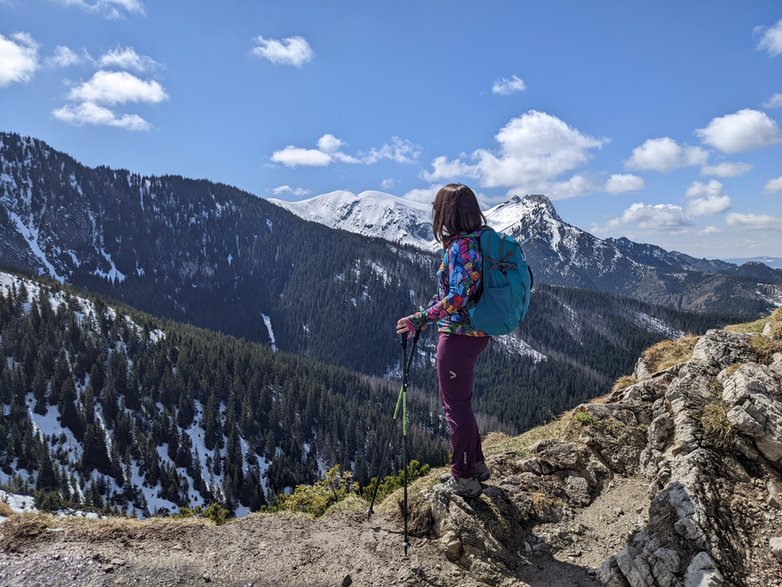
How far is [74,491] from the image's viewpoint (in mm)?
107688

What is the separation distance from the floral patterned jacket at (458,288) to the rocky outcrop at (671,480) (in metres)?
2.39

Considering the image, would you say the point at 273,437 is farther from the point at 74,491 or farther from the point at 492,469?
the point at 492,469

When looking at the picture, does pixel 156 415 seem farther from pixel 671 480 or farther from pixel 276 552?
pixel 671 480

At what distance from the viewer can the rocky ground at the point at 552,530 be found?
500 cm

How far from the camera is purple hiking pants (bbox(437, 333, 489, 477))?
6016 millimetres

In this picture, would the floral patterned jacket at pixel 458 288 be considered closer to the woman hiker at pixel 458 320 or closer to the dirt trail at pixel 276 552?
the woman hiker at pixel 458 320

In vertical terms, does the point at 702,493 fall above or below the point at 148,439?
above

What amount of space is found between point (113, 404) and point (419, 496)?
152 m

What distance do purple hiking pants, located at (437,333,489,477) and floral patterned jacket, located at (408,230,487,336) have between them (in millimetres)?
176

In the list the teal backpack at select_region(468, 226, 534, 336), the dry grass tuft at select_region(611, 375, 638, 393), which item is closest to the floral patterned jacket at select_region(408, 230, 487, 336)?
the teal backpack at select_region(468, 226, 534, 336)

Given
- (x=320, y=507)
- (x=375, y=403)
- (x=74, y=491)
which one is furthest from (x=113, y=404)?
(x=320, y=507)

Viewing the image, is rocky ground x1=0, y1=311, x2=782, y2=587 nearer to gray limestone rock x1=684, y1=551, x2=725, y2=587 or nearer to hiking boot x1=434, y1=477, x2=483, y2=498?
gray limestone rock x1=684, y1=551, x2=725, y2=587

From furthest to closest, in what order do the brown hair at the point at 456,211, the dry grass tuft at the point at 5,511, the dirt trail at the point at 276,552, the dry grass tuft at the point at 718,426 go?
the dry grass tuft at the point at 5,511 < the dry grass tuft at the point at 718,426 < the brown hair at the point at 456,211 < the dirt trail at the point at 276,552

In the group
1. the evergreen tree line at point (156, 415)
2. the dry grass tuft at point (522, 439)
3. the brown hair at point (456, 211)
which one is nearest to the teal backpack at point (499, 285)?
the brown hair at point (456, 211)
